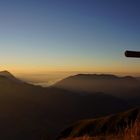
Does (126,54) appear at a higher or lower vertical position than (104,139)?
higher

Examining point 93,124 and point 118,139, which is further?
point 93,124

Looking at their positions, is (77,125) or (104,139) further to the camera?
(77,125)

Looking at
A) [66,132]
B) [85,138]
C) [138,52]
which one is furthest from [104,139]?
[66,132]

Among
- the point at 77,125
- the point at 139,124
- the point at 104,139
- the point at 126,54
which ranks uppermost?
the point at 126,54

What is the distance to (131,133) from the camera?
8.73m

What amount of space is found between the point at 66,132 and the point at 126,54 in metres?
93.8

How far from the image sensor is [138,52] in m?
7.08

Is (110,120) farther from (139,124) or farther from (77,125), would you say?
(139,124)

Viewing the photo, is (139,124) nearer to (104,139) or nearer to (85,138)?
(85,138)

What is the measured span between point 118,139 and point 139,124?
1.22m

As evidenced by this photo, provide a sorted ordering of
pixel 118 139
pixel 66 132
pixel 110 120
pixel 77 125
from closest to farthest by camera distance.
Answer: pixel 118 139 < pixel 66 132 < pixel 110 120 < pixel 77 125

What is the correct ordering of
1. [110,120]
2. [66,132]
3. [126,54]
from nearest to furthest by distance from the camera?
1. [126,54]
2. [66,132]
3. [110,120]

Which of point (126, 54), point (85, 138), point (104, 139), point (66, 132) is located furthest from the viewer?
point (66, 132)

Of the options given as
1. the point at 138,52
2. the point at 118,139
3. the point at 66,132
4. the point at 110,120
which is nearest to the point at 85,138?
the point at 118,139
